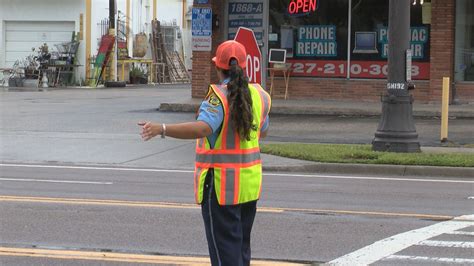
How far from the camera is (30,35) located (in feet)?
123

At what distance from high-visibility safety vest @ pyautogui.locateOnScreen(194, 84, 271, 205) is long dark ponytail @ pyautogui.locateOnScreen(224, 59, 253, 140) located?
4 centimetres

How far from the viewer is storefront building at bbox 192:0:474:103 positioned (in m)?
20.4

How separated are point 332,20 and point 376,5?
1.37 metres

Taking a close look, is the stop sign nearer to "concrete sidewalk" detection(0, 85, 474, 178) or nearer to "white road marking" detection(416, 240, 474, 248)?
"white road marking" detection(416, 240, 474, 248)

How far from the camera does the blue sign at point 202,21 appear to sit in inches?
867

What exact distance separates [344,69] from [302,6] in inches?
88.1

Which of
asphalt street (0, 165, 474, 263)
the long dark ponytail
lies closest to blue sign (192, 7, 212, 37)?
asphalt street (0, 165, 474, 263)

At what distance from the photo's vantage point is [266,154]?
13891 mm

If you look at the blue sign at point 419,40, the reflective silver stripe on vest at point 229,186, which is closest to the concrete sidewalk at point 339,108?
the blue sign at point 419,40

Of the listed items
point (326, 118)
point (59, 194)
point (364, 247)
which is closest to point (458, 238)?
point (364, 247)

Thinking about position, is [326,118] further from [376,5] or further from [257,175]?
[257,175]

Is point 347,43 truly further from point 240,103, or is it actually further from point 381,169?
point 240,103

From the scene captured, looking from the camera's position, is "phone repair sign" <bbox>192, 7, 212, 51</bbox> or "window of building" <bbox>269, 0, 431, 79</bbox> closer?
"window of building" <bbox>269, 0, 431, 79</bbox>

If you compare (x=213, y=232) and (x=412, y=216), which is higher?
(x=213, y=232)
